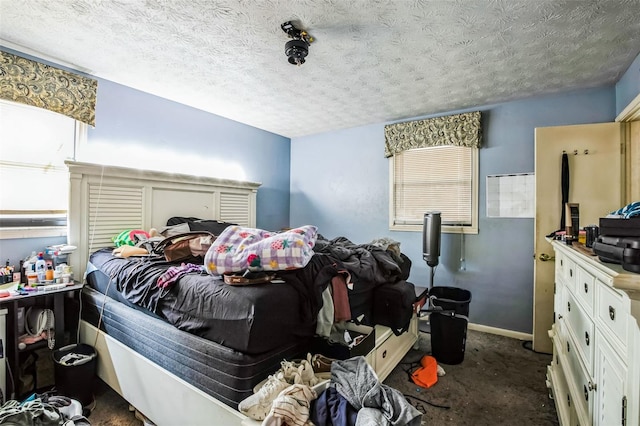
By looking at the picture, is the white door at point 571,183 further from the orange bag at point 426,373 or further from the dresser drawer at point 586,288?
the dresser drawer at point 586,288

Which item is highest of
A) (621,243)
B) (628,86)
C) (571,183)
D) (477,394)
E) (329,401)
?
(628,86)

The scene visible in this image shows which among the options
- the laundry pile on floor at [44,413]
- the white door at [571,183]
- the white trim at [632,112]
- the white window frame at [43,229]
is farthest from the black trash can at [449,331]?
the white window frame at [43,229]

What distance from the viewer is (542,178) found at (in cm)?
265

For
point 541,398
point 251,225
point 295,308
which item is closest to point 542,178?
point 541,398

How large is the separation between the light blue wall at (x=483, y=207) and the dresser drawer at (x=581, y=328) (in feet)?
5.13

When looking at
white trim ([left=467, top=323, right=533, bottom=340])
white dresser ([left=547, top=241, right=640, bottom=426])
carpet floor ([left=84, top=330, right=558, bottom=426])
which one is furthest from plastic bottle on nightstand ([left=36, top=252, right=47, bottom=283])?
white trim ([left=467, top=323, right=533, bottom=340])

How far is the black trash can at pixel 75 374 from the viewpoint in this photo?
1.83 meters

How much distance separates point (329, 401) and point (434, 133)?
121 inches

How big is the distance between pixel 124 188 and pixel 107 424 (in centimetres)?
183

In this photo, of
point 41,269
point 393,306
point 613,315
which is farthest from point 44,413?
point 613,315

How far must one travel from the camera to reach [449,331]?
241cm

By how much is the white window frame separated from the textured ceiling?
0.47 m

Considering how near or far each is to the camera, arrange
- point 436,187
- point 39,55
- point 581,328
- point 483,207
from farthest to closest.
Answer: point 436,187, point 483,207, point 39,55, point 581,328

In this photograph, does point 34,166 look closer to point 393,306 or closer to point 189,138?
point 189,138
